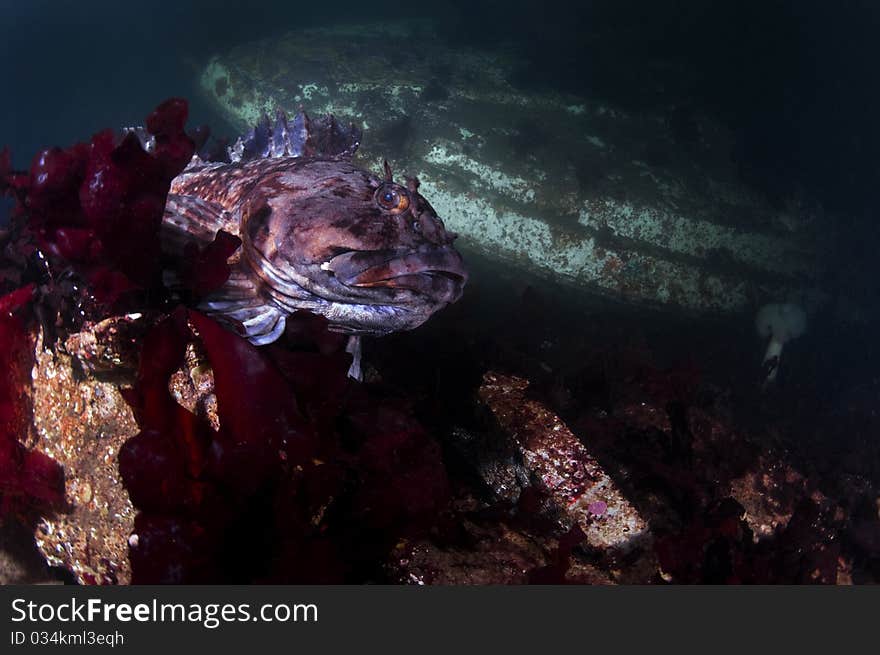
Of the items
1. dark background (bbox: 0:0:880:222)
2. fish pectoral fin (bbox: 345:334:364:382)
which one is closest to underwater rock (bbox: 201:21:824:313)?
dark background (bbox: 0:0:880:222)

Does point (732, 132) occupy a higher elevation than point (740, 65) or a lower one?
lower

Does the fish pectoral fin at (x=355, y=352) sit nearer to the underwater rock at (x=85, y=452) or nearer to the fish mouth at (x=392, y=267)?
the fish mouth at (x=392, y=267)

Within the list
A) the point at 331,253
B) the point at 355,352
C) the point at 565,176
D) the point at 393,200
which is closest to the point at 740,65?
the point at 565,176

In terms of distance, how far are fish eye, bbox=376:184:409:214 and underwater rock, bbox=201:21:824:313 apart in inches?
256

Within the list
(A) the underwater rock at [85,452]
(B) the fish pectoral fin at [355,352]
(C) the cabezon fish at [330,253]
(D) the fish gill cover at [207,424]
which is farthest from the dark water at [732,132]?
(A) the underwater rock at [85,452]

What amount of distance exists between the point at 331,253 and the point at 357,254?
0.16 meters

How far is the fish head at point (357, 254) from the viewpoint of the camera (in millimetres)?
2809

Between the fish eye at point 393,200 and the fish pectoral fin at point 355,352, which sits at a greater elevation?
the fish eye at point 393,200

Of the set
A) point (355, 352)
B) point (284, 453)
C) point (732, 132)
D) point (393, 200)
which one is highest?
point (393, 200)

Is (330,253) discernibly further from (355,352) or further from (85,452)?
(85,452)

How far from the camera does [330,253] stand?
2.84 metres

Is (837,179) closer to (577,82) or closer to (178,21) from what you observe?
(577,82)

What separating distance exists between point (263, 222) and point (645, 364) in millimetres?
3310

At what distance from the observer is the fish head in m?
2.81
